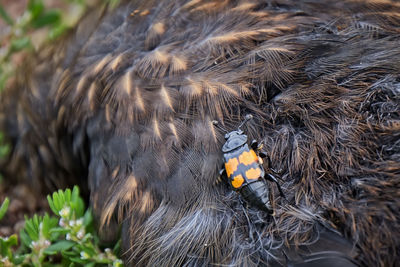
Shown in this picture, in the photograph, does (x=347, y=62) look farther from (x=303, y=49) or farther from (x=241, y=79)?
(x=241, y=79)

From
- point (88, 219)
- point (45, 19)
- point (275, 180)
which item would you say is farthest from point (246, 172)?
point (45, 19)

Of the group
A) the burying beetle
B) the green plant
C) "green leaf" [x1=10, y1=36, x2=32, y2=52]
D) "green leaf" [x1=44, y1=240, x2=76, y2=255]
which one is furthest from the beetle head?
"green leaf" [x1=10, y1=36, x2=32, y2=52]

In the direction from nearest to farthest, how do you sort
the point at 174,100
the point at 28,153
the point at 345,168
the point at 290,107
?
the point at 345,168
the point at 290,107
the point at 174,100
the point at 28,153

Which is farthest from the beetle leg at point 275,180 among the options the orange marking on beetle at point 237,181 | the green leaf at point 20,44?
the green leaf at point 20,44

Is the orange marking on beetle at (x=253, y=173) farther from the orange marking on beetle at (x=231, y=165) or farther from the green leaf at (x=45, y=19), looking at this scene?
the green leaf at (x=45, y=19)

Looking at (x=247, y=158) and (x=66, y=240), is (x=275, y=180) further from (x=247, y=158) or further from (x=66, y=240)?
(x=66, y=240)

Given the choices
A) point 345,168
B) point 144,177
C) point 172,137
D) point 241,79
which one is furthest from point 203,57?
point 345,168

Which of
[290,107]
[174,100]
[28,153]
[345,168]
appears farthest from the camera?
[28,153]
